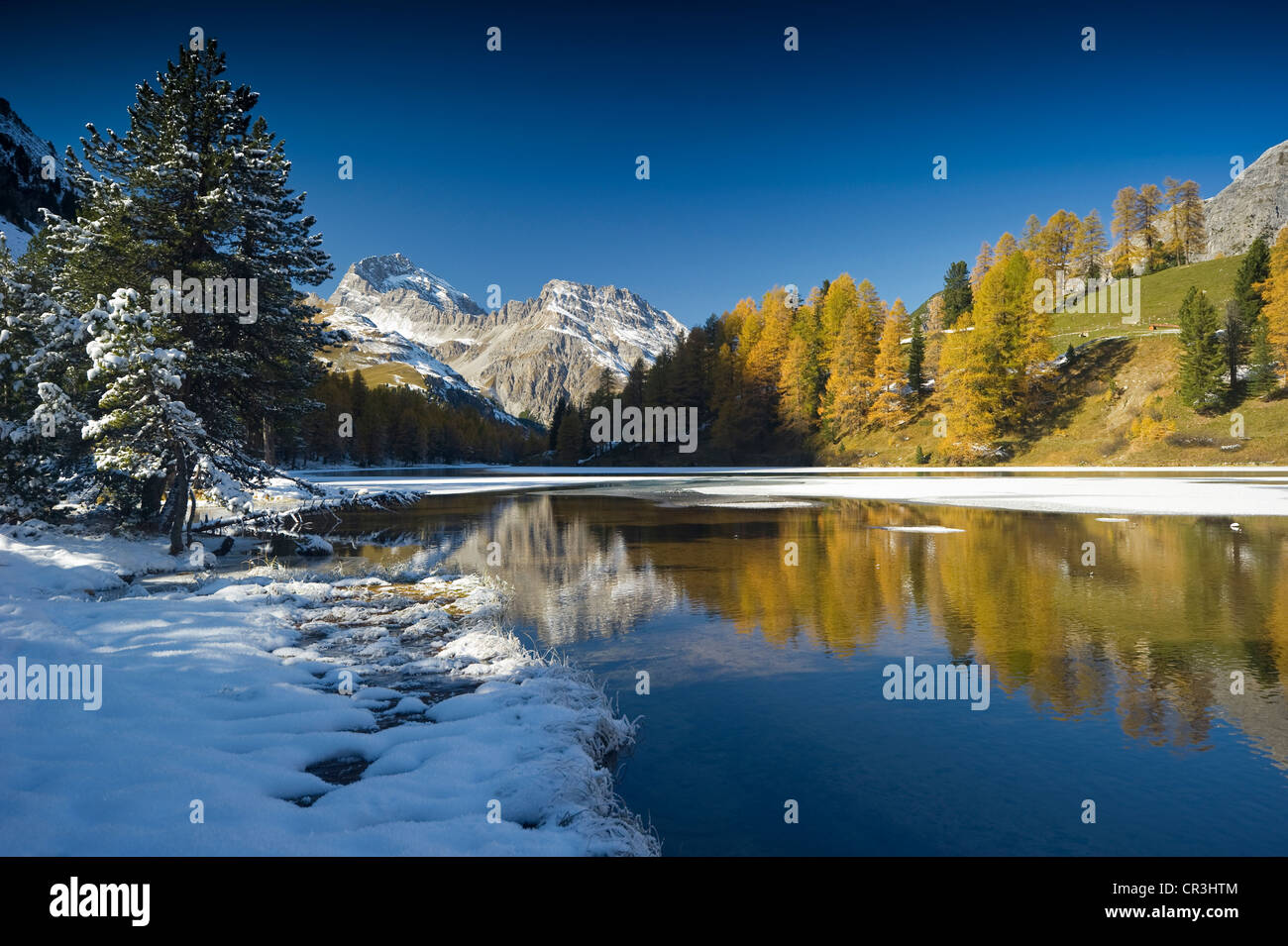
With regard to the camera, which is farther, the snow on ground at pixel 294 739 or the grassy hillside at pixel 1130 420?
the grassy hillside at pixel 1130 420

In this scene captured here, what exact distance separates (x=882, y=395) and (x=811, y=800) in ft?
227

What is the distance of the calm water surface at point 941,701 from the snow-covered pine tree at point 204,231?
26.9ft

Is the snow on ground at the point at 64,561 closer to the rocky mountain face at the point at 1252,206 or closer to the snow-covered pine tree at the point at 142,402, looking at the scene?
the snow-covered pine tree at the point at 142,402

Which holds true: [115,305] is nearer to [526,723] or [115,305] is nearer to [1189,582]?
[526,723]

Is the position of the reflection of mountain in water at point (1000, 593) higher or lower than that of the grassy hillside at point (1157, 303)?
lower

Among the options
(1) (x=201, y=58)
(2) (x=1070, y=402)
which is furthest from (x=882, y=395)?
(1) (x=201, y=58)

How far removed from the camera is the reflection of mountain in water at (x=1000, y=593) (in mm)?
8281

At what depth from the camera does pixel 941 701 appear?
26.6 ft

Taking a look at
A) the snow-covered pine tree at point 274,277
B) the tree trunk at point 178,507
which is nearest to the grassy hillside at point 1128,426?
the snow-covered pine tree at point 274,277

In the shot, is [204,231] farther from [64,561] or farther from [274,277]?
[64,561]

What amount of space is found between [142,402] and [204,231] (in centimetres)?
672

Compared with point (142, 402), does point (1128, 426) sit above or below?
above

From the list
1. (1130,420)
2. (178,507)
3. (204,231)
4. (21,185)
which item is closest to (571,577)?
(178,507)

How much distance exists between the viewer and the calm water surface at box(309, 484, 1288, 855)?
5.38 metres
